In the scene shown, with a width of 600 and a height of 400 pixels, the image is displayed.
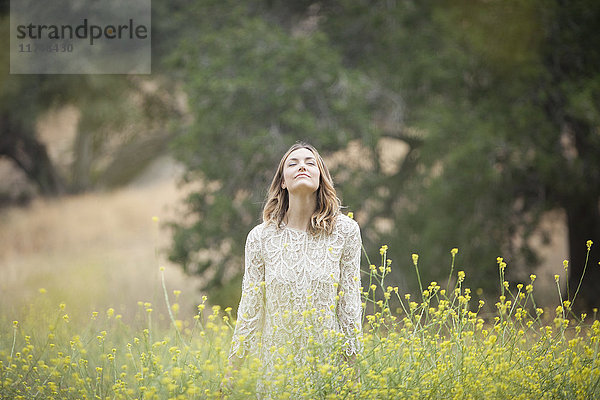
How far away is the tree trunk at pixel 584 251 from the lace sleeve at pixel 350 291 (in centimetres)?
639

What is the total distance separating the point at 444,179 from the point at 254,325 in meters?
5.93

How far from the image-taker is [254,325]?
328 cm

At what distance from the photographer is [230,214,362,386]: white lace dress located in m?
3.21

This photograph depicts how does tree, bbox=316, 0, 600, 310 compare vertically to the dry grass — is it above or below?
above

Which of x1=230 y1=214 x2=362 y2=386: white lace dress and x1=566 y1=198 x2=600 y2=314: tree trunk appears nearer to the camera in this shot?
x1=230 y1=214 x2=362 y2=386: white lace dress

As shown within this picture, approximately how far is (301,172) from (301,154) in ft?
0.38

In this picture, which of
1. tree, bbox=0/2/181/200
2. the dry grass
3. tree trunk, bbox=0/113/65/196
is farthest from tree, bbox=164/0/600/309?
tree trunk, bbox=0/113/65/196

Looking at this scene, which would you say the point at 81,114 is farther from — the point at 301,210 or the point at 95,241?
the point at 301,210

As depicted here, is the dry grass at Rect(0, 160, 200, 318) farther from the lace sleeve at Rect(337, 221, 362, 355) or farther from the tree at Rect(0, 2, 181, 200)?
the lace sleeve at Rect(337, 221, 362, 355)

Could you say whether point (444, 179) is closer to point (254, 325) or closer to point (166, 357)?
point (166, 357)

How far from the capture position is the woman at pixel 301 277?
10.5ft

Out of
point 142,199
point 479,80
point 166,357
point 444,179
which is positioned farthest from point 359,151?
point 142,199

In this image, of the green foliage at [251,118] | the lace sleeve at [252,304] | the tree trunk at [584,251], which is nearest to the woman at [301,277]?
the lace sleeve at [252,304]

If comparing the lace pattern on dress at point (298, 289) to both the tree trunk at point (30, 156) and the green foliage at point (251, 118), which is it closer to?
the green foliage at point (251, 118)
